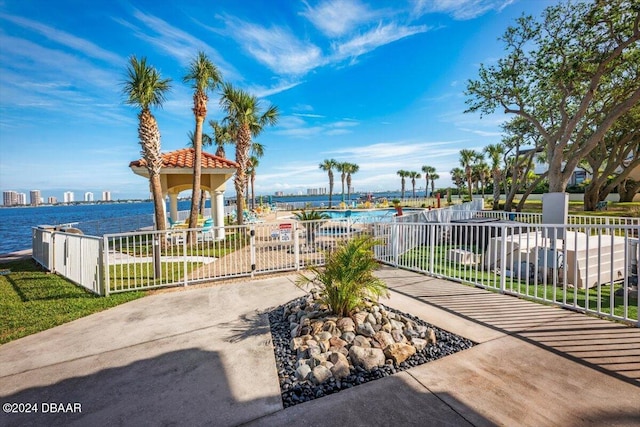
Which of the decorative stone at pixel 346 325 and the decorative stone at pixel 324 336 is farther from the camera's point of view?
the decorative stone at pixel 346 325

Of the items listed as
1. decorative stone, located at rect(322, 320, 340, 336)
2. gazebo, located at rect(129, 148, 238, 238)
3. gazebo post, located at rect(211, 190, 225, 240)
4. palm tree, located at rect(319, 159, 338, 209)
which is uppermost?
palm tree, located at rect(319, 159, 338, 209)

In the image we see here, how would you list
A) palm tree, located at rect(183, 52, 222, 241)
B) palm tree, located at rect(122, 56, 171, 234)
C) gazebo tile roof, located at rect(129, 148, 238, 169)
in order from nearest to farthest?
palm tree, located at rect(122, 56, 171, 234)
palm tree, located at rect(183, 52, 222, 241)
gazebo tile roof, located at rect(129, 148, 238, 169)

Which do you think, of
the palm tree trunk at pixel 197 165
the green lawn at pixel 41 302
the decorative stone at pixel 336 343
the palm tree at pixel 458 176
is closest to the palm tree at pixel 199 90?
the palm tree trunk at pixel 197 165

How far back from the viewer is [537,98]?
17.7 meters

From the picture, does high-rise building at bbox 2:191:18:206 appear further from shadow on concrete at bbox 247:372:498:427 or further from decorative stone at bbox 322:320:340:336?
shadow on concrete at bbox 247:372:498:427

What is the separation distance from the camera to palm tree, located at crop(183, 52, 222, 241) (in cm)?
1171

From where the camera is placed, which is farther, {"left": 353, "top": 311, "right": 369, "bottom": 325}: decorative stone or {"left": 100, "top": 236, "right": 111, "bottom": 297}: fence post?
{"left": 100, "top": 236, "right": 111, "bottom": 297}: fence post

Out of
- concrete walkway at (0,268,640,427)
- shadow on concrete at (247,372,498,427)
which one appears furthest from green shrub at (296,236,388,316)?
shadow on concrete at (247,372,498,427)

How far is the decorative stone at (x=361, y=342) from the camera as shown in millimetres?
3154

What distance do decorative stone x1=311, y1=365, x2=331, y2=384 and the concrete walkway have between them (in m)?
0.25

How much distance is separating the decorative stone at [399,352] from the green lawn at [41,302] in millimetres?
4996

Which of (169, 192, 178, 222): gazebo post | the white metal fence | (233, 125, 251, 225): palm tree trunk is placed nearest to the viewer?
the white metal fence

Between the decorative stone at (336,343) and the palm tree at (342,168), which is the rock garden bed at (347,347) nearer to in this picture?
the decorative stone at (336,343)

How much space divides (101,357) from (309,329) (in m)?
2.46
